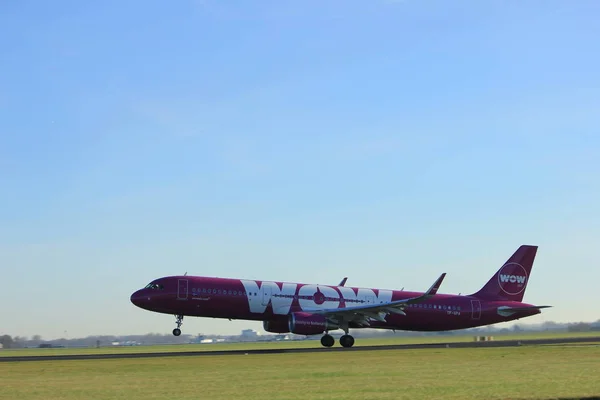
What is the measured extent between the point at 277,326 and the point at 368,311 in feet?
21.6

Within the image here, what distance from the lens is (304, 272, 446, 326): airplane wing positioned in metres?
52.1

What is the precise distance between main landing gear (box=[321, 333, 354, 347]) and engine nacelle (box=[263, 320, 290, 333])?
2.60 metres

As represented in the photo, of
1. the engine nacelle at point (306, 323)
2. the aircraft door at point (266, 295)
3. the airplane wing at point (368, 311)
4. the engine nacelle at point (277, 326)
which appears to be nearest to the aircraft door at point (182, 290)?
the aircraft door at point (266, 295)

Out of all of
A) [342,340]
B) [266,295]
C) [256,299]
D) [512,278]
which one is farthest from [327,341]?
[512,278]

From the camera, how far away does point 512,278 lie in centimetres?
6278

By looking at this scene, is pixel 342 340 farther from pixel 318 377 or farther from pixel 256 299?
pixel 318 377

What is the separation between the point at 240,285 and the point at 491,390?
103 feet

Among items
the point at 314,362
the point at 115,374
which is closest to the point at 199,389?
the point at 115,374

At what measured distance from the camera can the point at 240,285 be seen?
5394cm

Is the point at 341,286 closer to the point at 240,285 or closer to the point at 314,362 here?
the point at 240,285

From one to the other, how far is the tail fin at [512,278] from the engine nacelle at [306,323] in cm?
1506

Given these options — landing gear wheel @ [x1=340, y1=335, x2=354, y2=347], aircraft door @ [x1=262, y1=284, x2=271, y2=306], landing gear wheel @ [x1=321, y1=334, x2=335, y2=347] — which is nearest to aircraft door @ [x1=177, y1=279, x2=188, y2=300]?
aircraft door @ [x1=262, y1=284, x2=271, y2=306]

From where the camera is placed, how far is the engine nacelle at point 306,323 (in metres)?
51.6

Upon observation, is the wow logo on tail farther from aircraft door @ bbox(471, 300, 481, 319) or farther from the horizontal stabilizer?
aircraft door @ bbox(471, 300, 481, 319)
